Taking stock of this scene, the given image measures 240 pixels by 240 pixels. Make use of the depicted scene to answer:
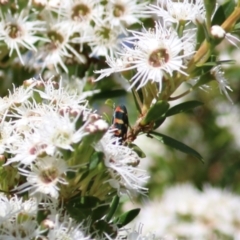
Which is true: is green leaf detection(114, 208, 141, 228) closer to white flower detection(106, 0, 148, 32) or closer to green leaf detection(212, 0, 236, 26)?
green leaf detection(212, 0, 236, 26)

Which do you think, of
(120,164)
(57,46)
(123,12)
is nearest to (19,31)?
(57,46)

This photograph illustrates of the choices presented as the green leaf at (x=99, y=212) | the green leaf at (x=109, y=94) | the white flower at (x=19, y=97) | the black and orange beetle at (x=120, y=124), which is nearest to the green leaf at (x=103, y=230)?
the green leaf at (x=99, y=212)

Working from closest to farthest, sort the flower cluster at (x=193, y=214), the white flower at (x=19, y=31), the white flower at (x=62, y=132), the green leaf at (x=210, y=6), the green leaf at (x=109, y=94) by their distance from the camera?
1. the white flower at (x=62, y=132)
2. the green leaf at (x=210, y=6)
3. the white flower at (x=19, y=31)
4. the green leaf at (x=109, y=94)
5. the flower cluster at (x=193, y=214)

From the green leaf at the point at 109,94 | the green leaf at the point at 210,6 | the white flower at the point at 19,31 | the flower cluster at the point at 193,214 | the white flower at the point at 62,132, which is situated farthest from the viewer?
the flower cluster at the point at 193,214

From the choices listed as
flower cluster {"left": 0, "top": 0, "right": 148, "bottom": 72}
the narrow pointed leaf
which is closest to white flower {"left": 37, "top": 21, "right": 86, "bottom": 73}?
flower cluster {"left": 0, "top": 0, "right": 148, "bottom": 72}

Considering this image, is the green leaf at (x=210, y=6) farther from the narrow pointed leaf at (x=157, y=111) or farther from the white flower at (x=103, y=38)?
the white flower at (x=103, y=38)
